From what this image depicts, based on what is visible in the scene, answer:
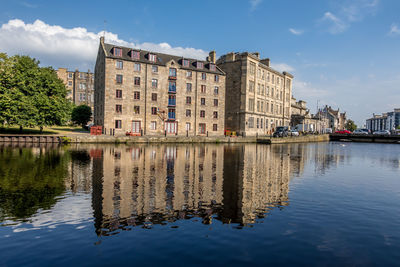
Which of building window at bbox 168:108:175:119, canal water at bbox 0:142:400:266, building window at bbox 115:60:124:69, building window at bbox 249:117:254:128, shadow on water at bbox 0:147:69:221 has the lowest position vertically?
canal water at bbox 0:142:400:266

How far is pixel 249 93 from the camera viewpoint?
2269 inches

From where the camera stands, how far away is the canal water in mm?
6215

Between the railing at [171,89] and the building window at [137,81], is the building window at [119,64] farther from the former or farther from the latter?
the railing at [171,89]


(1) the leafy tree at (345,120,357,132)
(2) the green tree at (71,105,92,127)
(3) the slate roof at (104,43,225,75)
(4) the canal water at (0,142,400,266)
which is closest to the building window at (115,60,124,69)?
(3) the slate roof at (104,43,225,75)

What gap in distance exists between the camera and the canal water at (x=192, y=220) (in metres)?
6.21

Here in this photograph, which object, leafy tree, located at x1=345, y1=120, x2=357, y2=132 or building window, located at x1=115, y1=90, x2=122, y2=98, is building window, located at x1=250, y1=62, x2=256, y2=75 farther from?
leafy tree, located at x1=345, y1=120, x2=357, y2=132

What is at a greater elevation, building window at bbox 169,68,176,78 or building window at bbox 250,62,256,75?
building window at bbox 250,62,256,75

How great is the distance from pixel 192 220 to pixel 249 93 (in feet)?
170

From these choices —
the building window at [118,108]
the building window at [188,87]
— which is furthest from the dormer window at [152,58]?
the building window at [118,108]

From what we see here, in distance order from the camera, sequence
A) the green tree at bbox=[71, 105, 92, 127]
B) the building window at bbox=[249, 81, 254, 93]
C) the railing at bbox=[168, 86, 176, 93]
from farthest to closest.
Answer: the green tree at bbox=[71, 105, 92, 127]
the building window at bbox=[249, 81, 254, 93]
the railing at bbox=[168, 86, 176, 93]

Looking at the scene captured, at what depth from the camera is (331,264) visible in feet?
19.5

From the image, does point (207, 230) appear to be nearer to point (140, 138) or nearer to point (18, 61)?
point (140, 138)

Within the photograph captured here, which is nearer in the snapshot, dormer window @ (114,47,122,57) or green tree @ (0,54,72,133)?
green tree @ (0,54,72,133)

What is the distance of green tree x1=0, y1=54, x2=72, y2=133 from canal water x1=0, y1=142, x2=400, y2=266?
29.7 metres
